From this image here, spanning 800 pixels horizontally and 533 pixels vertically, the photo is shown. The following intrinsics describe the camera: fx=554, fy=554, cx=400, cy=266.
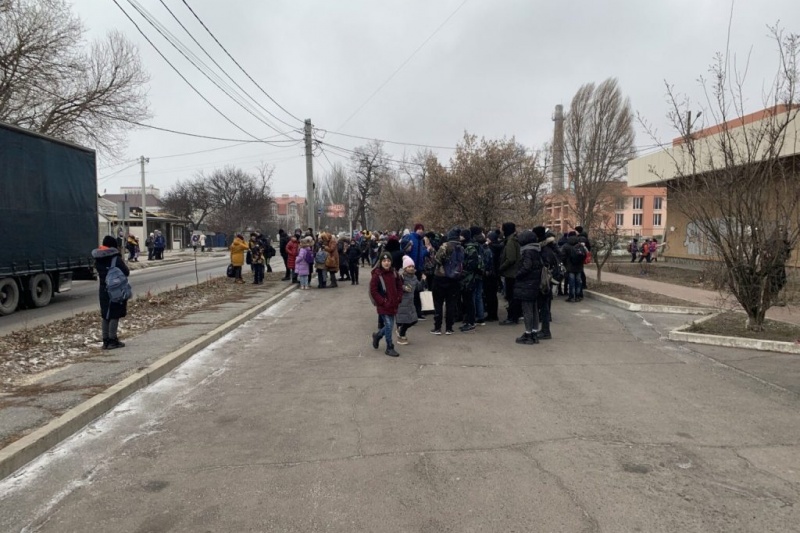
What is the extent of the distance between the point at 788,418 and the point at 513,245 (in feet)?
17.3

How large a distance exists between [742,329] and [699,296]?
4984 mm

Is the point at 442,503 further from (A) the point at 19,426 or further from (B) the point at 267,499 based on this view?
(A) the point at 19,426

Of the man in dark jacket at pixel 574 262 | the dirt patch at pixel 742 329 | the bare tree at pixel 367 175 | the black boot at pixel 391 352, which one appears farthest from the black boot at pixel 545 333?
the bare tree at pixel 367 175

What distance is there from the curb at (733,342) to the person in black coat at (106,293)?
8.26 metres

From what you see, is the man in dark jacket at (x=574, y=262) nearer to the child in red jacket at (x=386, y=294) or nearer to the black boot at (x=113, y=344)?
the child in red jacket at (x=386, y=294)

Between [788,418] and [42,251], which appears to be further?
[42,251]

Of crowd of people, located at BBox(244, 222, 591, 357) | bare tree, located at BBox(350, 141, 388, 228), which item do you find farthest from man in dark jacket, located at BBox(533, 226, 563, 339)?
bare tree, located at BBox(350, 141, 388, 228)

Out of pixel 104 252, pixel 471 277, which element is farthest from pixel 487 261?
pixel 104 252

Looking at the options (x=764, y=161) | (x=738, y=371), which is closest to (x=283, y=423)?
(x=738, y=371)

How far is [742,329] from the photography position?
8844 mm

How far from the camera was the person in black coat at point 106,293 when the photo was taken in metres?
7.46

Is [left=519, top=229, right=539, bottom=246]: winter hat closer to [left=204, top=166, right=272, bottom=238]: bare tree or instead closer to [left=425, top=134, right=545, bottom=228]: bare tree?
[left=425, top=134, right=545, bottom=228]: bare tree

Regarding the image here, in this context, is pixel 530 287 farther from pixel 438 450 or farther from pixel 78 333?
pixel 78 333

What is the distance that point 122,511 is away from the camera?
137 inches
